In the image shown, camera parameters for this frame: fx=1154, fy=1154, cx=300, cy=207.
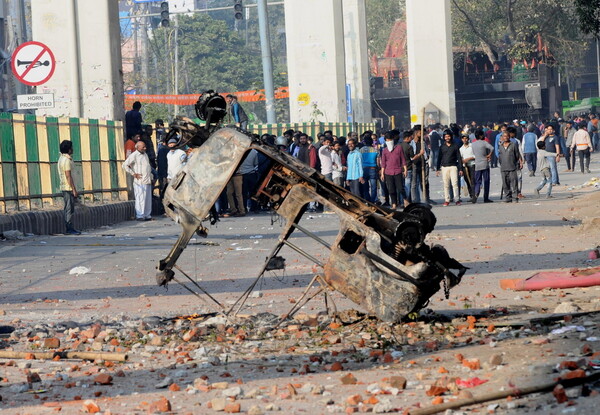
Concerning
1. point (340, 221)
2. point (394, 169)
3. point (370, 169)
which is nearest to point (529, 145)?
point (370, 169)

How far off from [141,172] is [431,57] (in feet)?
71.9

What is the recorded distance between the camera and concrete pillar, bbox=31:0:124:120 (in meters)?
26.0

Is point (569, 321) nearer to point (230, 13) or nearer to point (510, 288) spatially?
point (510, 288)

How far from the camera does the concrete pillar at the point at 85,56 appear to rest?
26031mm

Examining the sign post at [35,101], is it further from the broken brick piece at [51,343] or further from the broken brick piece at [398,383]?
the broken brick piece at [398,383]

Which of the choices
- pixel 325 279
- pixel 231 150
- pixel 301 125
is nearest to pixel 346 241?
pixel 325 279

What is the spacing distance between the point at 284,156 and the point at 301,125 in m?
28.1

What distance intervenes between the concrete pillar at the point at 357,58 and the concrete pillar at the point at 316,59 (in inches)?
236

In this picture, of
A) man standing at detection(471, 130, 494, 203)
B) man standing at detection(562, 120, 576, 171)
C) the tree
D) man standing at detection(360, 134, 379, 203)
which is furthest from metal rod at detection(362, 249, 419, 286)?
the tree

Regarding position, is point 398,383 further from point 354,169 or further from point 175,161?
point 354,169

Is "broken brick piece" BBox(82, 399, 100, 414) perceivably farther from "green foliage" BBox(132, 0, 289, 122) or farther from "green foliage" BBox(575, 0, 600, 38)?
"green foliage" BBox(132, 0, 289, 122)

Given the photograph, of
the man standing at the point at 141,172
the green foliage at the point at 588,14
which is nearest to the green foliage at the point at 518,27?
the man standing at the point at 141,172

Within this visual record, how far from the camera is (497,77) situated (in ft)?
201

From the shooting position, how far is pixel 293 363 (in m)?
7.75
